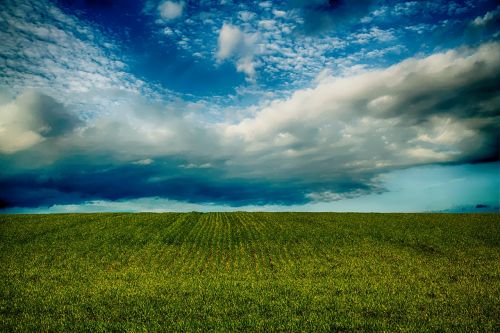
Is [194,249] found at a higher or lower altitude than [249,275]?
higher

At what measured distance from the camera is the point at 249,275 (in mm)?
24453

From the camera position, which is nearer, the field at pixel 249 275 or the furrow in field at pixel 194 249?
the field at pixel 249 275

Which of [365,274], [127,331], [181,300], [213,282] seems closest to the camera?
[127,331]

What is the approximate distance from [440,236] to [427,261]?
12.9m

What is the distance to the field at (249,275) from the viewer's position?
1397cm

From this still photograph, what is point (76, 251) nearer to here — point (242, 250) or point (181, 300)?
point (242, 250)

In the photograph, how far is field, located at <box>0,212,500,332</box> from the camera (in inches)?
550

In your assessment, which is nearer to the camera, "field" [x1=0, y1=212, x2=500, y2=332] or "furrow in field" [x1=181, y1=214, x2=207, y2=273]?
"field" [x1=0, y1=212, x2=500, y2=332]

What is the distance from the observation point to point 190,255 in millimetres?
32062

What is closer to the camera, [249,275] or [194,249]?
[249,275]

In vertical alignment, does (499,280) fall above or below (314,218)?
below

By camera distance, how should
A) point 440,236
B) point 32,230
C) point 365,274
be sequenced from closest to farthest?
point 365,274 < point 440,236 < point 32,230

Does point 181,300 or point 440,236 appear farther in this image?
point 440,236

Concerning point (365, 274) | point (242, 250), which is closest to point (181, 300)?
point (365, 274)
